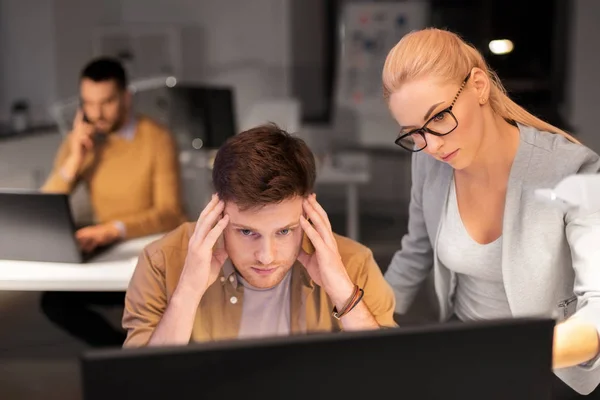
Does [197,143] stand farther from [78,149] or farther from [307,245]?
[307,245]

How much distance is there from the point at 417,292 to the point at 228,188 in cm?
45

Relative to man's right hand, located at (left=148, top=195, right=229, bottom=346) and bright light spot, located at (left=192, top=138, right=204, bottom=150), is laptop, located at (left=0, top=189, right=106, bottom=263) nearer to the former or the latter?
man's right hand, located at (left=148, top=195, right=229, bottom=346)

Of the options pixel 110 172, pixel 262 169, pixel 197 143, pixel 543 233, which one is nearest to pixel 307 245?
pixel 262 169

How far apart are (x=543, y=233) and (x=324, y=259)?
1.22 ft

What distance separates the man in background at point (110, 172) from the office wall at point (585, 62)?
4.08 feet

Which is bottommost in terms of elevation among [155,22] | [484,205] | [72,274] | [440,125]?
[72,274]

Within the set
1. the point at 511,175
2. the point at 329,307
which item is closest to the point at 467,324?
the point at 329,307

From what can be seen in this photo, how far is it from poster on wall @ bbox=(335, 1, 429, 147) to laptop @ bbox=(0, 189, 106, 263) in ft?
3.90

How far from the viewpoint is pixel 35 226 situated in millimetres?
1615

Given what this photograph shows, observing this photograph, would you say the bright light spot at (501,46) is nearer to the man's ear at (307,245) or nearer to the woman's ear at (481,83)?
the woman's ear at (481,83)

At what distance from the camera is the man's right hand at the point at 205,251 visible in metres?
1.14

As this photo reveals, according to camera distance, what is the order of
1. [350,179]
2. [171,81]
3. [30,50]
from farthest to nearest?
[171,81]
[30,50]
[350,179]

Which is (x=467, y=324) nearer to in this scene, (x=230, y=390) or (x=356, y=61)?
(x=230, y=390)

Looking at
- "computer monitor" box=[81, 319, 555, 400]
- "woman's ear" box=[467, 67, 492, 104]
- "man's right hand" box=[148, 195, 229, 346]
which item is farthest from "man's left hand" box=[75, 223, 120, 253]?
"computer monitor" box=[81, 319, 555, 400]
